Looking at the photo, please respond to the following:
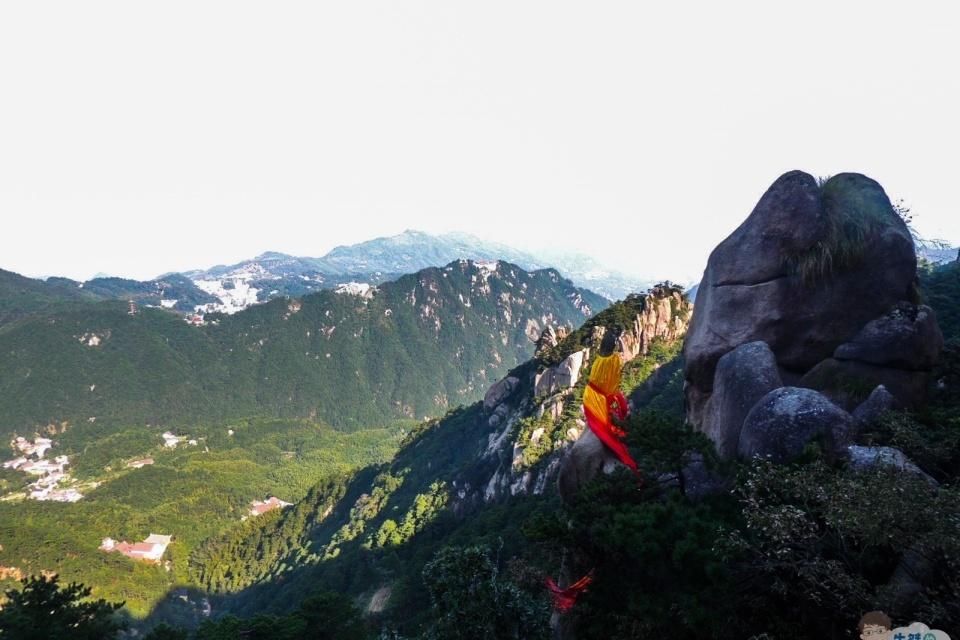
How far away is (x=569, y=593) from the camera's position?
14.5 m

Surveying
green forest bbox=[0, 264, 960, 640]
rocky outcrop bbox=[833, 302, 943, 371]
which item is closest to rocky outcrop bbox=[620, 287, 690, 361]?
green forest bbox=[0, 264, 960, 640]

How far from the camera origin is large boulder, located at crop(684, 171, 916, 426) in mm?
18203

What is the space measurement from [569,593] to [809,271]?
1418 cm

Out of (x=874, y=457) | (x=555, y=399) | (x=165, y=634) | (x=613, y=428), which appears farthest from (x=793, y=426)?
(x=555, y=399)

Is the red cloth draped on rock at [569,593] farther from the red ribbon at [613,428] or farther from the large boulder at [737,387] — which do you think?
→ the large boulder at [737,387]

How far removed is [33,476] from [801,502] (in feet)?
850

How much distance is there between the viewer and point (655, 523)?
1259 cm

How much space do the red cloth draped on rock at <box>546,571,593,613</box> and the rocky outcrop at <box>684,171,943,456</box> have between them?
6.59 metres

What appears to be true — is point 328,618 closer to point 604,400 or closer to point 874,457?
point 604,400

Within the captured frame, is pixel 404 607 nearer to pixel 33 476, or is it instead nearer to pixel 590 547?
pixel 590 547

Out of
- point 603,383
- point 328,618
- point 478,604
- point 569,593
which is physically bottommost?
point 328,618

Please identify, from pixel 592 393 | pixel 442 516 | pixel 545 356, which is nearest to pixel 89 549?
pixel 442 516

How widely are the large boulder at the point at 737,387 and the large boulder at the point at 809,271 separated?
61.1 inches

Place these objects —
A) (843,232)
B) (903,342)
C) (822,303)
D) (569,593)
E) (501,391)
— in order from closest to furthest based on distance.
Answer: (569,593), (903,342), (843,232), (822,303), (501,391)
